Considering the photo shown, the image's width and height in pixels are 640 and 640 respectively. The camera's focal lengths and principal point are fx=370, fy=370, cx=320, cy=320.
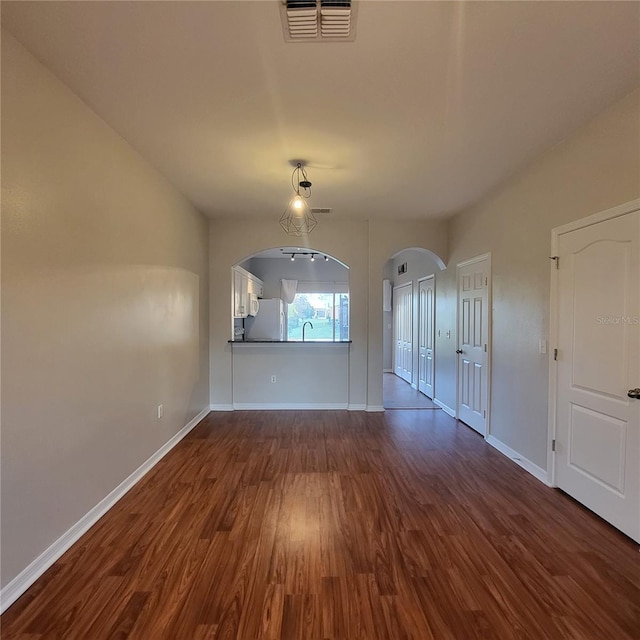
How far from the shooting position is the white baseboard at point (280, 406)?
5.38 meters

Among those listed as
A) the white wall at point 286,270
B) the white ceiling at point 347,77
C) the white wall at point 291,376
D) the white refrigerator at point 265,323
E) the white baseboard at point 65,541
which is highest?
the white ceiling at point 347,77

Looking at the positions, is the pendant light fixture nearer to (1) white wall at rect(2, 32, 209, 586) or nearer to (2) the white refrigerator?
(1) white wall at rect(2, 32, 209, 586)

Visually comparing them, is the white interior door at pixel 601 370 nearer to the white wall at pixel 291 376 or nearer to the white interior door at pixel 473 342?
the white interior door at pixel 473 342

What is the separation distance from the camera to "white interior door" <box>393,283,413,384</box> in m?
7.58

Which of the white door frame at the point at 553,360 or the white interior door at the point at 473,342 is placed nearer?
the white door frame at the point at 553,360

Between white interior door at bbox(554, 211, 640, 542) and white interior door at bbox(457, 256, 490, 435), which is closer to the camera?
white interior door at bbox(554, 211, 640, 542)

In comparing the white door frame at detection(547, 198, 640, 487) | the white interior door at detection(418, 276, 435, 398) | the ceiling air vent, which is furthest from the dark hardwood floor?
the white interior door at detection(418, 276, 435, 398)

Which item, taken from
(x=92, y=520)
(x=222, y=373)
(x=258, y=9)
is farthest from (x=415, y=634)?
(x=222, y=373)

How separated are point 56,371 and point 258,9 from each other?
2.12 meters

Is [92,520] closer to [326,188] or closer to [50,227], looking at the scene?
[50,227]

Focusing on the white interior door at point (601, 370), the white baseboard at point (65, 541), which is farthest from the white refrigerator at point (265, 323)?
the white interior door at point (601, 370)

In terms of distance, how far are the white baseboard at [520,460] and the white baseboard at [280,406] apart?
6.85 ft

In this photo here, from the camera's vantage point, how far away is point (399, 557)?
2.11 metres

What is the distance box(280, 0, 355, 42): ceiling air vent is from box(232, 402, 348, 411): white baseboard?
4.45 m
